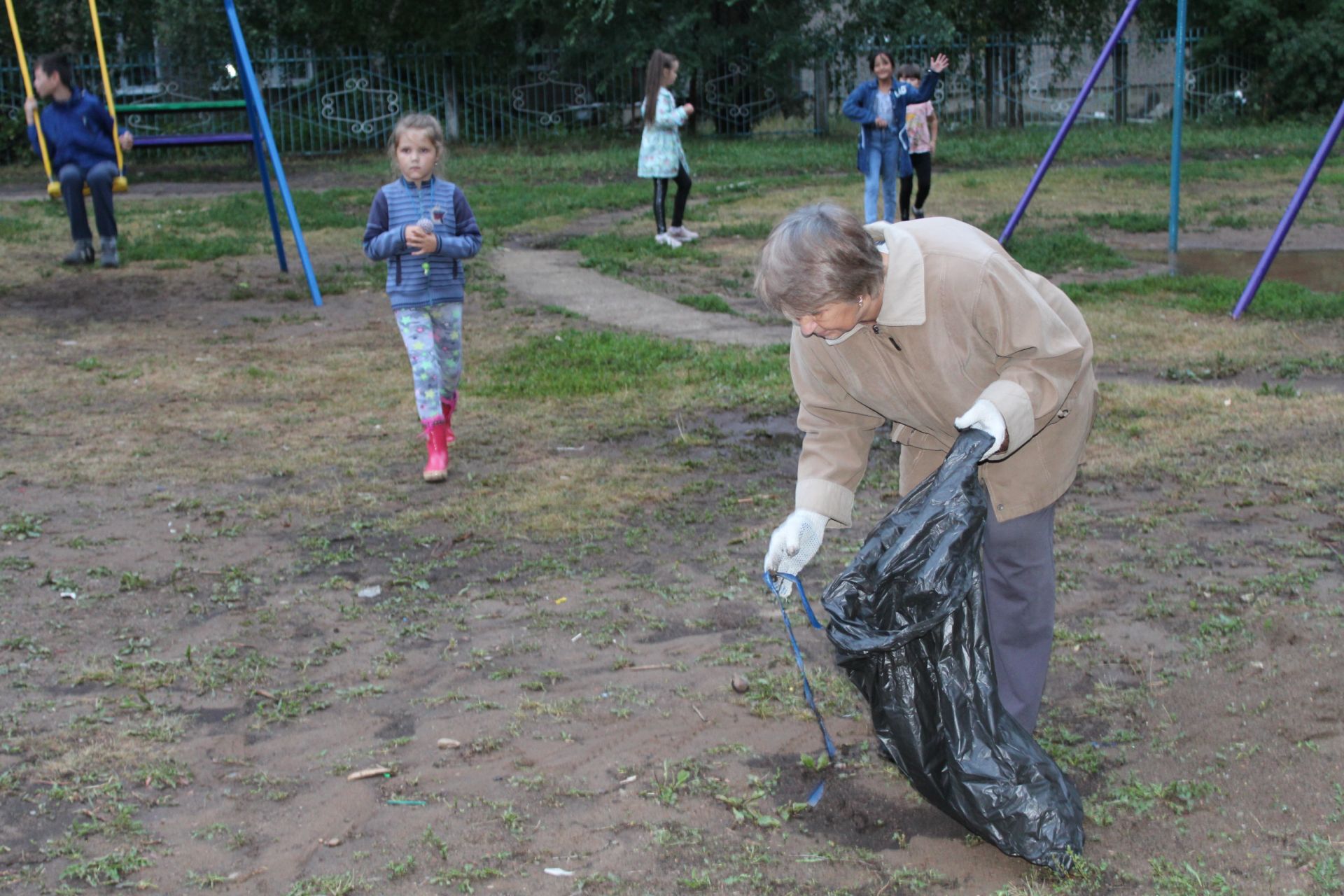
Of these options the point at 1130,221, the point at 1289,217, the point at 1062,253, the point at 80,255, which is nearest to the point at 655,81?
the point at 1062,253

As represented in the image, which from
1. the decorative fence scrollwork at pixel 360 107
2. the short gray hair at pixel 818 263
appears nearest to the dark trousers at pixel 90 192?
the short gray hair at pixel 818 263

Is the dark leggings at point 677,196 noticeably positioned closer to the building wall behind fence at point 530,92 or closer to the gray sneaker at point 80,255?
the gray sneaker at point 80,255

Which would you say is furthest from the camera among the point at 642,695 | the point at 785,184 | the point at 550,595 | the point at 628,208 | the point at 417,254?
the point at 785,184

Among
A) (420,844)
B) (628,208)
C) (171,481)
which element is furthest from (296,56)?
(420,844)

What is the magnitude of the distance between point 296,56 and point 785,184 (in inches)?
445

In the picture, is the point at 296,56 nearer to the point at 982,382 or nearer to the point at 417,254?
the point at 417,254

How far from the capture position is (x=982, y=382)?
116 inches

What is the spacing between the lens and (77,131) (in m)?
10.3

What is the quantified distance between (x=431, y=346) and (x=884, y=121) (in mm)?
6265

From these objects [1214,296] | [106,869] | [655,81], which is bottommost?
[106,869]

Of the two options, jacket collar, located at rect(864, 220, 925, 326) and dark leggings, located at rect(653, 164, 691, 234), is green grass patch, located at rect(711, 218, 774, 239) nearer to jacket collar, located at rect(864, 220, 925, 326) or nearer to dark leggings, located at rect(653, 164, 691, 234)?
dark leggings, located at rect(653, 164, 691, 234)

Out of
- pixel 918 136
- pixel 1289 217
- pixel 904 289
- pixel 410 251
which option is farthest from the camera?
pixel 918 136

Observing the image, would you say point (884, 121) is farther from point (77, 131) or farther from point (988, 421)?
point (988, 421)

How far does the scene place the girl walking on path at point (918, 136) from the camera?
11336mm
